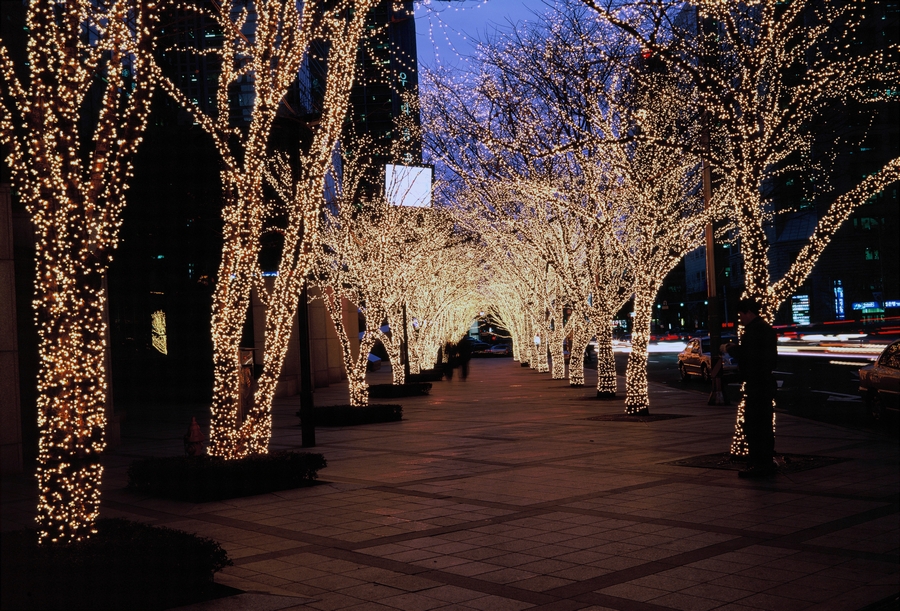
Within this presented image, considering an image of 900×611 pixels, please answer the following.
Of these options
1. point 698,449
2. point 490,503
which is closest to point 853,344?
point 698,449

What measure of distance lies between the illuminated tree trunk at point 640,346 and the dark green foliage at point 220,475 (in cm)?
930

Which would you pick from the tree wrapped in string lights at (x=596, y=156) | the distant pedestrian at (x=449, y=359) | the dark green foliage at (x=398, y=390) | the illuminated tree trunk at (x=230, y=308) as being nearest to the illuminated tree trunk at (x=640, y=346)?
the tree wrapped in string lights at (x=596, y=156)

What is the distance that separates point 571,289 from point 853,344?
21.4 meters

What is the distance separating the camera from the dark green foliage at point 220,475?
34.9 feet

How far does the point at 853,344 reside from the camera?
38906 mm

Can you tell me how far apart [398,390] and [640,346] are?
12666 millimetres

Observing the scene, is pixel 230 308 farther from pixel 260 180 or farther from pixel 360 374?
pixel 360 374

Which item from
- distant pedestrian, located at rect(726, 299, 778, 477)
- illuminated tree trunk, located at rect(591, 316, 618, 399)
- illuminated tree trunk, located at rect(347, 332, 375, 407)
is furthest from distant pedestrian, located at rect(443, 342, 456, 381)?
distant pedestrian, located at rect(726, 299, 778, 477)

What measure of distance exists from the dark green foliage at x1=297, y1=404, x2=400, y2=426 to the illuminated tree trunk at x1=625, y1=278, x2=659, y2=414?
5.61m

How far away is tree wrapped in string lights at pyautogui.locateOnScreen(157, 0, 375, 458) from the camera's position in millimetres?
10047

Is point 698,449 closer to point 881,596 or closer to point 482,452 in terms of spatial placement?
point 482,452

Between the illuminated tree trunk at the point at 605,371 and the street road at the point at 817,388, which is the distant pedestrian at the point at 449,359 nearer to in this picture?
the street road at the point at 817,388

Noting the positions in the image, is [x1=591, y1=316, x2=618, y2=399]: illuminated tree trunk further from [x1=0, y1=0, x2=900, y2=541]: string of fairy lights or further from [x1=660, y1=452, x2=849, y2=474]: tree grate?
[x1=660, y1=452, x2=849, y2=474]: tree grate

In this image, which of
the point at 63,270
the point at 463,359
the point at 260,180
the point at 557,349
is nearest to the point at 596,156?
the point at 260,180
